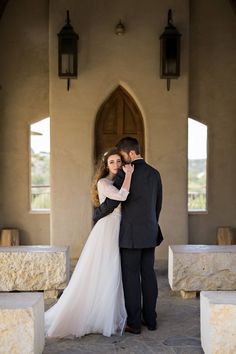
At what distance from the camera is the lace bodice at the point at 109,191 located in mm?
4105

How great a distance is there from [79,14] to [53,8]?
1.36ft

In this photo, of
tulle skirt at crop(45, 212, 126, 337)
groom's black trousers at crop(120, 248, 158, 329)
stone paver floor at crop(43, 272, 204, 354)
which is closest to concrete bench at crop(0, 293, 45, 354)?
stone paver floor at crop(43, 272, 204, 354)

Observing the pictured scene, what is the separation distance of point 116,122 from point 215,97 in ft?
5.81

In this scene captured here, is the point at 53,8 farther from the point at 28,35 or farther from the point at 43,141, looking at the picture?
the point at 43,141

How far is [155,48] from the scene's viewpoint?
728 centimetres

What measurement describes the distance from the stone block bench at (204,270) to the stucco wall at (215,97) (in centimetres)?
260

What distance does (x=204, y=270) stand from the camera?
17.5ft

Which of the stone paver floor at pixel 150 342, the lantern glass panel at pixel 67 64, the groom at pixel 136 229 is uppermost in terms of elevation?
the lantern glass panel at pixel 67 64

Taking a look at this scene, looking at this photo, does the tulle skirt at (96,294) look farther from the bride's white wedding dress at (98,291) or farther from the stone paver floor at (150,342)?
the stone paver floor at (150,342)

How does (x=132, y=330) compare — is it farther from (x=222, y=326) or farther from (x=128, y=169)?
(x=128, y=169)

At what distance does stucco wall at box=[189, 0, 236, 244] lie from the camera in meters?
7.79

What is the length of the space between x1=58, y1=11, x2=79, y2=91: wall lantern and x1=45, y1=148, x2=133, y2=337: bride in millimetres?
3048

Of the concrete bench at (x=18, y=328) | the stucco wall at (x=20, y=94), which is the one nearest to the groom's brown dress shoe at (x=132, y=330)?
the concrete bench at (x=18, y=328)

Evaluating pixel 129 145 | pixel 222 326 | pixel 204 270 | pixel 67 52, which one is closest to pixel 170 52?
pixel 67 52
